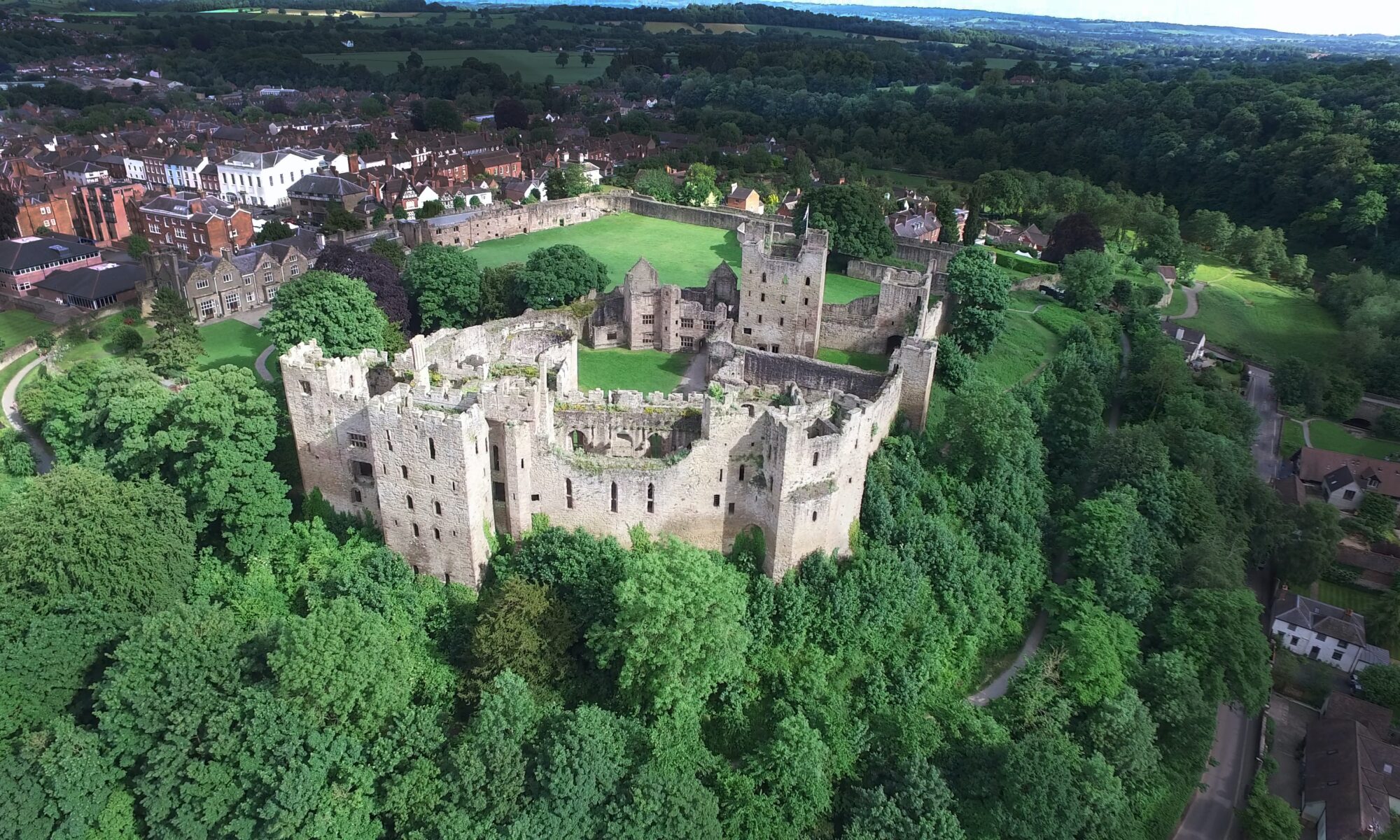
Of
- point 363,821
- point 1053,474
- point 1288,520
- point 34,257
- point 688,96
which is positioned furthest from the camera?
point 688,96

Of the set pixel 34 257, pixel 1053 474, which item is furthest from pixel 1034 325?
pixel 34 257

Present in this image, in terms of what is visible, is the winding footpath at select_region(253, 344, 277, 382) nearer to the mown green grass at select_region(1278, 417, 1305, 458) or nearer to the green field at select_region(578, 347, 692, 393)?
the green field at select_region(578, 347, 692, 393)

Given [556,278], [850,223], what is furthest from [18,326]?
[850,223]

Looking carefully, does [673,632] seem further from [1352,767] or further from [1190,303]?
[1190,303]

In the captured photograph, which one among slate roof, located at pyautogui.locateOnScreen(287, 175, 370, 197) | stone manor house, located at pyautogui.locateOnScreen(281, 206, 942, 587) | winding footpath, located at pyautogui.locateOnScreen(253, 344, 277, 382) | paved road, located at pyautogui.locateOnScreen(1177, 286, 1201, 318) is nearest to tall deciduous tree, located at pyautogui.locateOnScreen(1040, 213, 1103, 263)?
paved road, located at pyautogui.locateOnScreen(1177, 286, 1201, 318)

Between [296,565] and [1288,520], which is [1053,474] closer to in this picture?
[1288,520]

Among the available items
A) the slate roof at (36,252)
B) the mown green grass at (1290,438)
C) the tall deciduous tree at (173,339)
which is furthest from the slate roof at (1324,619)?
the slate roof at (36,252)
